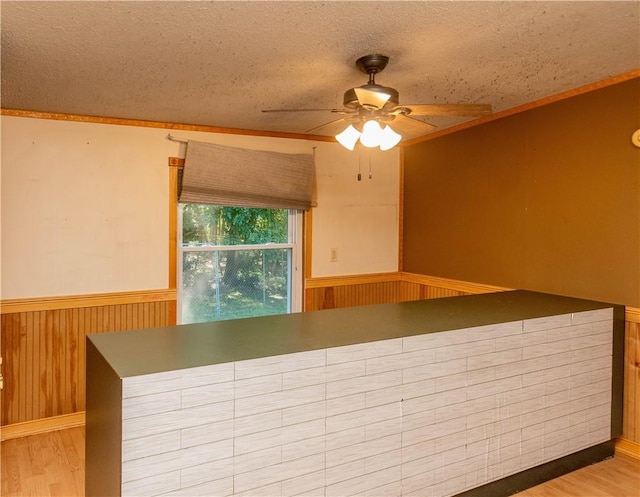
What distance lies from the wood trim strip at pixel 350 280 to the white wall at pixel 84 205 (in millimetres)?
1155

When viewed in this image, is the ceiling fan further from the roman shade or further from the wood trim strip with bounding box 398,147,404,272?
the wood trim strip with bounding box 398,147,404,272

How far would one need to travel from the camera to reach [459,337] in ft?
6.86

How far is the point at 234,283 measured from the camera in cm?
378

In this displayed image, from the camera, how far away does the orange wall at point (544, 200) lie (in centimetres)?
264

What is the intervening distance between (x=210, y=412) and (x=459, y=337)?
1121 mm

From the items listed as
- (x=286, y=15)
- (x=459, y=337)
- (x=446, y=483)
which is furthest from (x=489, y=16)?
(x=446, y=483)

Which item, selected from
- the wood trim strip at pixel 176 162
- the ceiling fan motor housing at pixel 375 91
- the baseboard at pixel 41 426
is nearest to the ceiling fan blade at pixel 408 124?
the ceiling fan motor housing at pixel 375 91

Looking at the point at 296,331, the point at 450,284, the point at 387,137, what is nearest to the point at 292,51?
the point at 387,137

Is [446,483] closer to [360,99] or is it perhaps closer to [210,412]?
[210,412]

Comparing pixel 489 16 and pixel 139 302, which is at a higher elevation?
pixel 489 16

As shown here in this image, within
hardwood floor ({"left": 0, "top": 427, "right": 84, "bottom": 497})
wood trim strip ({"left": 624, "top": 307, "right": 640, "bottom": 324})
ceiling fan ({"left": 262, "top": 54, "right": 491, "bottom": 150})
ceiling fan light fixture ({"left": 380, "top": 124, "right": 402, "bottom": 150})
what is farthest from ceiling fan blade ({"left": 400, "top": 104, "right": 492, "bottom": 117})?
hardwood floor ({"left": 0, "top": 427, "right": 84, "bottom": 497})

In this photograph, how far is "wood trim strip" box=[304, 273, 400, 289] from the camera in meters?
4.02

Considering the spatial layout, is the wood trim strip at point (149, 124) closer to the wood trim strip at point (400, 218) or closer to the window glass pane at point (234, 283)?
the wood trim strip at point (400, 218)

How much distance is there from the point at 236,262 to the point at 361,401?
2.15 meters
